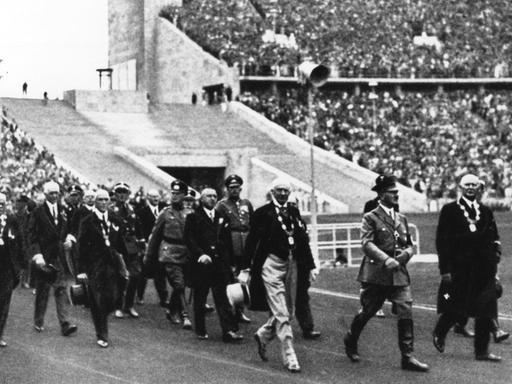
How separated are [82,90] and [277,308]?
44.9 metres

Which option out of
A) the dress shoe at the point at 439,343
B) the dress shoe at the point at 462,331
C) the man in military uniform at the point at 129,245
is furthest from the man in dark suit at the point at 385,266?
the man in military uniform at the point at 129,245

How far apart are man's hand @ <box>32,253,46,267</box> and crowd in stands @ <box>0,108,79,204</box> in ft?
64.9

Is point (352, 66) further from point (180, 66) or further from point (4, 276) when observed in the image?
point (4, 276)

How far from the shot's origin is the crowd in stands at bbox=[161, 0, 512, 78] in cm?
6250

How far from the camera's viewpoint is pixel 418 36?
65.2 m

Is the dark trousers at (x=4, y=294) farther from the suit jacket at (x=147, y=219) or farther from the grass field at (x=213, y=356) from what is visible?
the suit jacket at (x=147, y=219)

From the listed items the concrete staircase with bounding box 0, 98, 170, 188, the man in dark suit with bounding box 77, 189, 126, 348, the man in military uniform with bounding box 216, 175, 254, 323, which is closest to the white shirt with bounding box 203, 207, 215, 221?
the man in military uniform with bounding box 216, 175, 254, 323

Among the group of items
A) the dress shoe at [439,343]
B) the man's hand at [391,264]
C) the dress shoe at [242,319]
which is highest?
the man's hand at [391,264]

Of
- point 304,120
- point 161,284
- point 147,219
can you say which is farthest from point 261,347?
point 304,120

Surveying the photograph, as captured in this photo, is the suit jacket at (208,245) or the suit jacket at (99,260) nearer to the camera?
the suit jacket at (99,260)

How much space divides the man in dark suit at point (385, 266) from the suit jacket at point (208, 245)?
8.13 feet

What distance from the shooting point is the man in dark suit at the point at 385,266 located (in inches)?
486

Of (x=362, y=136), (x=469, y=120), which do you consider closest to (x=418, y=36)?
(x=469, y=120)

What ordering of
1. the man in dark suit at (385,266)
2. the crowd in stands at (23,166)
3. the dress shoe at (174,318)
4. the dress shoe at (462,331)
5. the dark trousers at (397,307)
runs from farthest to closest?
the crowd in stands at (23,166)
the dress shoe at (174,318)
the dress shoe at (462,331)
the man in dark suit at (385,266)
the dark trousers at (397,307)
